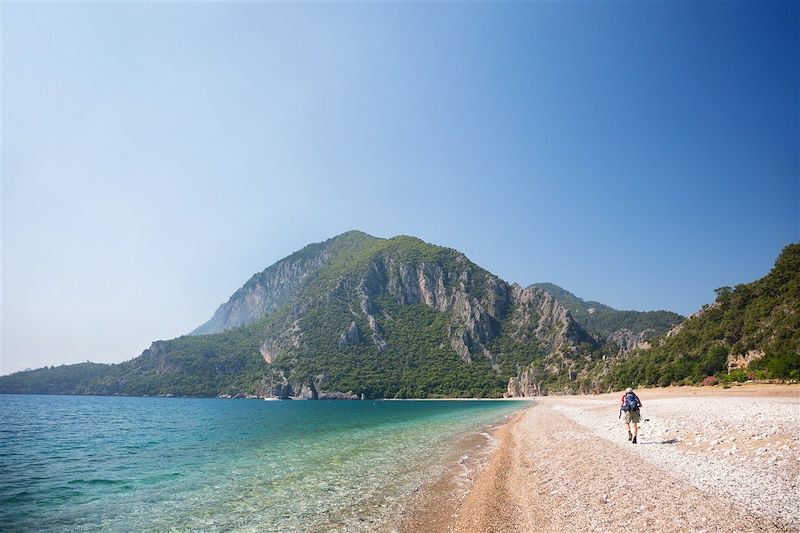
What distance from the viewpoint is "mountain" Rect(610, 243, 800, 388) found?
146 ft

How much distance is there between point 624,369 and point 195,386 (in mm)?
193164

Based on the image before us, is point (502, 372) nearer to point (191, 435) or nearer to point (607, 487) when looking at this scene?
point (191, 435)

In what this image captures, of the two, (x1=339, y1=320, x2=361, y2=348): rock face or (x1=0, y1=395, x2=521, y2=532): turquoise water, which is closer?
(x1=0, y1=395, x2=521, y2=532): turquoise water

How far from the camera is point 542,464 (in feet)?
58.7

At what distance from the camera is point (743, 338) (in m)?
55.1

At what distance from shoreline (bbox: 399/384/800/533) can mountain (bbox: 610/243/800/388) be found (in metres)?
32.1

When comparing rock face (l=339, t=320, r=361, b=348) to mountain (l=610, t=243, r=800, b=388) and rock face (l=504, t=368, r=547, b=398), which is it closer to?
rock face (l=504, t=368, r=547, b=398)

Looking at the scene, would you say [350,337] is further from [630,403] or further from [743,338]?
[630,403]

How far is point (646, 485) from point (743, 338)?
6104cm

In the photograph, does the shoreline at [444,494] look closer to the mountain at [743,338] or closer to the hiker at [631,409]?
the hiker at [631,409]

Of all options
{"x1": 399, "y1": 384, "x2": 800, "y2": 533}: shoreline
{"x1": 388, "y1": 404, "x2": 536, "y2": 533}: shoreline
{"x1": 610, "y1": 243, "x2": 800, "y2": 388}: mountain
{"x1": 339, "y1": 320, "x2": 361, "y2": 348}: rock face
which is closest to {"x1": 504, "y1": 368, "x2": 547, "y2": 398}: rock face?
{"x1": 610, "y1": 243, "x2": 800, "y2": 388}: mountain

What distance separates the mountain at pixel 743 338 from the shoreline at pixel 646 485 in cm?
3206

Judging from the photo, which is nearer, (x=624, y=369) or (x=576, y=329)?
(x=624, y=369)

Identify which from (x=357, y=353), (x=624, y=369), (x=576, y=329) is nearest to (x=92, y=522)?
(x=624, y=369)
